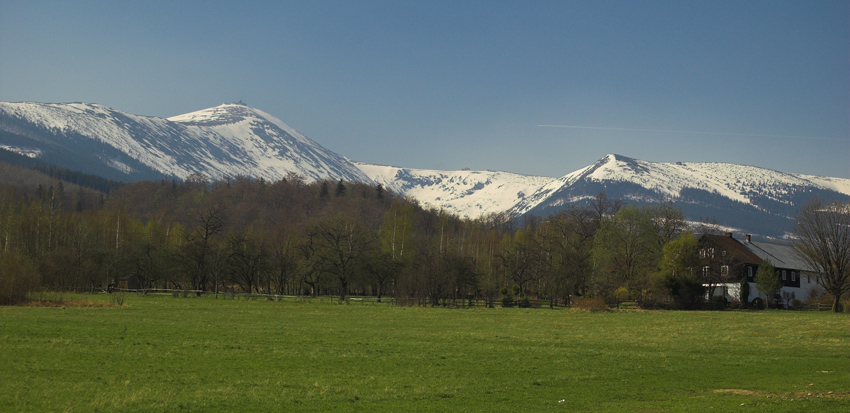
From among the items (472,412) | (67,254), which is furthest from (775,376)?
(67,254)

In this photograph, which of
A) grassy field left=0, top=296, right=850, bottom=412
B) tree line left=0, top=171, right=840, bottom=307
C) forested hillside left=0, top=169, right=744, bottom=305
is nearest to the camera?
grassy field left=0, top=296, right=850, bottom=412

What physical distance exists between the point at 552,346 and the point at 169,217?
416 ft

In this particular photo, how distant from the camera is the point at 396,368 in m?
21.1

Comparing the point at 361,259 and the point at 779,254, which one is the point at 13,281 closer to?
the point at 361,259

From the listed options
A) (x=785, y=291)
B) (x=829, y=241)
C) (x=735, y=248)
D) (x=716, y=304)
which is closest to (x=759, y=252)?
(x=735, y=248)

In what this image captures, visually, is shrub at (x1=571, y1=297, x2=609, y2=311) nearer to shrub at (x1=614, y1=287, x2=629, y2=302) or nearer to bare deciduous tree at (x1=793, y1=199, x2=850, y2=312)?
shrub at (x1=614, y1=287, x2=629, y2=302)

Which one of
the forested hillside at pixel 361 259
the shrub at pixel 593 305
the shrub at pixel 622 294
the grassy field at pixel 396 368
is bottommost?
the grassy field at pixel 396 368

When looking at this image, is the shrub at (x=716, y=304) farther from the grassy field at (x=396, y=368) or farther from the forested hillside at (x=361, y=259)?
the grassy field at (x=396, y=368)

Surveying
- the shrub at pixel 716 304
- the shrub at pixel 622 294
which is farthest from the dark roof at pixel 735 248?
the shrub at pixel 622 294

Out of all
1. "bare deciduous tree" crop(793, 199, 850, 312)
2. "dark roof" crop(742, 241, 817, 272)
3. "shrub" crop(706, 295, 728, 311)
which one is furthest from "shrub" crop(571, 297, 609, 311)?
"dark roof" crop(742, 241, 817, 272)

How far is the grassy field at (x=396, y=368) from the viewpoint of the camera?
52.0 feet

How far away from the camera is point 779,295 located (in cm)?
8212

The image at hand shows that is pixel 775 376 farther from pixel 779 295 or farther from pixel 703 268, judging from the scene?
pixel 779 295

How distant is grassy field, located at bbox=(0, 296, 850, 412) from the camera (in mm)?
15852
